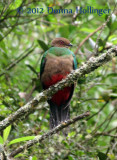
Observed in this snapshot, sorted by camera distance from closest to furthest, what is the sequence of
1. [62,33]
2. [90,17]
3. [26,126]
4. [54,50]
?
[26,126]
[54,50]
[62,33]
[90,17]

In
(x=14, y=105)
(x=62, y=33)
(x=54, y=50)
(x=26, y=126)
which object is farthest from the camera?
(x=62, y=33)

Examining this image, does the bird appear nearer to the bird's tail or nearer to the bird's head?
the bird's tail

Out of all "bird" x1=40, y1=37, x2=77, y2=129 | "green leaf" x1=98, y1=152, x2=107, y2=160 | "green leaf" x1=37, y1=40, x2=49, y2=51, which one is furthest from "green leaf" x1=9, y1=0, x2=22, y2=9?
"green leaf" x1=98, y1=152, x2=107, y2=160

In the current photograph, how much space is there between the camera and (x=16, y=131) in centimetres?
343

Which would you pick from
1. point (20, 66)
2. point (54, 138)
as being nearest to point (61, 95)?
point (54, 138)

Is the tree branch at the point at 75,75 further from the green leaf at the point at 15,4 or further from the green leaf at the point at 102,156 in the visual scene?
the green leaf at the point at 15,4

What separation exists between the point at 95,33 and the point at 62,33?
0.59 m

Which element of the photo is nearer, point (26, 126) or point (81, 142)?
point (26, 126)

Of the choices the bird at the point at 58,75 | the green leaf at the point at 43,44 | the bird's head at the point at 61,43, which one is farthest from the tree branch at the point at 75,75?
the bird's head at the point at 61,43

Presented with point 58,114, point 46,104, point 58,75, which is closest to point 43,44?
point 58,75

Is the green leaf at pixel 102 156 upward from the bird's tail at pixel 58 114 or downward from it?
Result: downward

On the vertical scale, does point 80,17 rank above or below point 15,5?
below

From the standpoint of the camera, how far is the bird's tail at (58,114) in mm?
3620

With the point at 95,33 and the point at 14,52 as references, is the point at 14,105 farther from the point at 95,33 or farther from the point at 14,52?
the point at 95,33
